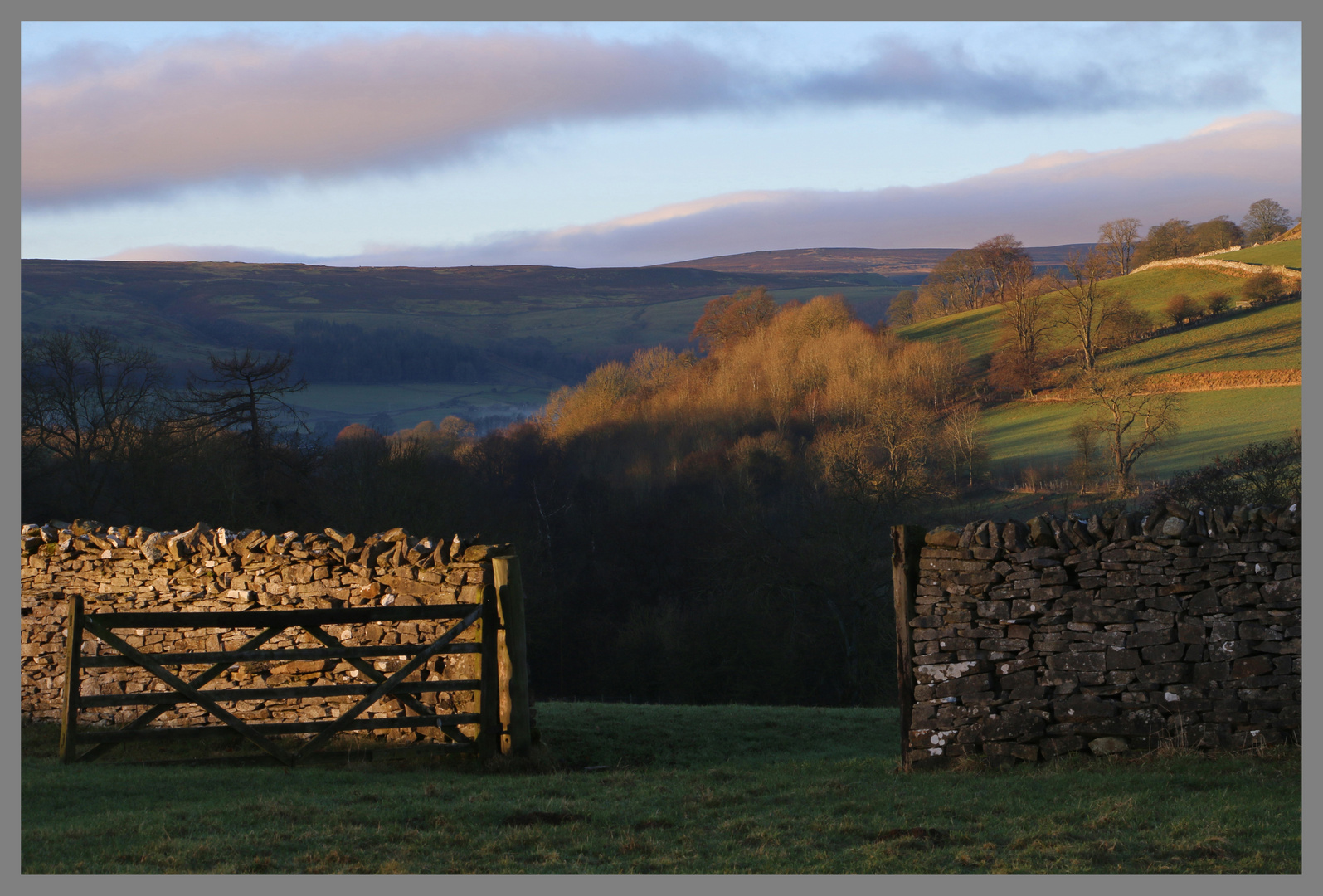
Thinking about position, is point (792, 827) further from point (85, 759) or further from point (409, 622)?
point (85, 759)

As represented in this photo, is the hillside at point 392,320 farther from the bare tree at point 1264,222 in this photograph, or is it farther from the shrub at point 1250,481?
the shrub at point 1250,481

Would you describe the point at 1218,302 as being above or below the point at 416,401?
above

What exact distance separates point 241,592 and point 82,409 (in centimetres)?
2991

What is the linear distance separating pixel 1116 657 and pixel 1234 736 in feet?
3.36

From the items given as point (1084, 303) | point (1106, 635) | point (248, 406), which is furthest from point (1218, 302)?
point (1106, 635)

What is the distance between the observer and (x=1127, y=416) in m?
48.0

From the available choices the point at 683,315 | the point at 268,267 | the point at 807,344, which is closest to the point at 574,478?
the point at 807,344

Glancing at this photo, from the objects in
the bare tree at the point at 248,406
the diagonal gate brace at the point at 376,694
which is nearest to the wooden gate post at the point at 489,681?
the diagonal gate brace at the point at 376,694

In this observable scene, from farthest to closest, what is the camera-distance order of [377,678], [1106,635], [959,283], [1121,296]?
[959,283], [1121,296], [377,678], [1106,635]

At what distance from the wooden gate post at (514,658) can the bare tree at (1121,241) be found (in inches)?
3206

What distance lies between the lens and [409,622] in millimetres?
9773

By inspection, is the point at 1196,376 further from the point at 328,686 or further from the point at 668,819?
the point at 668,819

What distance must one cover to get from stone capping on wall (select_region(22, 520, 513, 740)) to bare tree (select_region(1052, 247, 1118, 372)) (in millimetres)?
59613

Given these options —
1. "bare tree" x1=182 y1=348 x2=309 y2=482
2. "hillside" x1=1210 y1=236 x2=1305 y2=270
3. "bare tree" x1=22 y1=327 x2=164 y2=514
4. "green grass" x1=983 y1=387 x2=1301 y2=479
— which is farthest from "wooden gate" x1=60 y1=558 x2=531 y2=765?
"hillside" x1=1210 y1=236 x2=1305 y2=270
